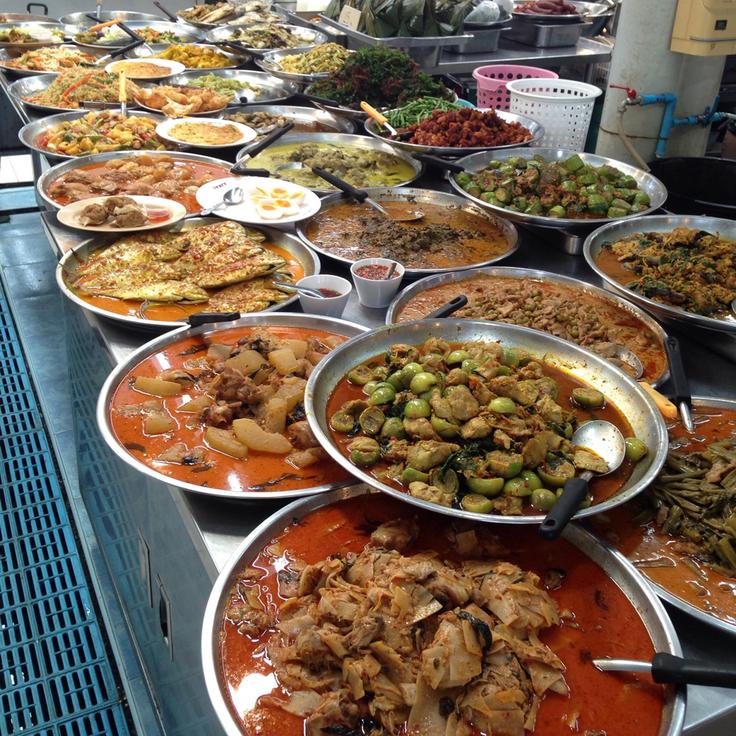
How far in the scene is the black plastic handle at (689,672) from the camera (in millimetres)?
1207

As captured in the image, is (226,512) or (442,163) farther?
(442,163)

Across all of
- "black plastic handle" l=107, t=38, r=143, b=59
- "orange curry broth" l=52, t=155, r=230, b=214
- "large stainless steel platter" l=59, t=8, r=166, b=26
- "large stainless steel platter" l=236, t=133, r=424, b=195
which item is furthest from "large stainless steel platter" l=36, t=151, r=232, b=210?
"large stainless steel platter" l=59, t=8, r=166, b=26

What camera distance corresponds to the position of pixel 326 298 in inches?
94.8

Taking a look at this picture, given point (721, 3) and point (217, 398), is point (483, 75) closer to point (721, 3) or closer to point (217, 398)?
point (721, 3)

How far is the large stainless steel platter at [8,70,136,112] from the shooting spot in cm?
441

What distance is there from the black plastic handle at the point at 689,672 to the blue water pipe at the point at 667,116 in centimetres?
326

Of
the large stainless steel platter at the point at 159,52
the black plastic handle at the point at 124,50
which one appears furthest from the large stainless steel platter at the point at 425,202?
the black plastic handle at the point at 124,50

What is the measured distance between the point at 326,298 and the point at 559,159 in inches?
70.8

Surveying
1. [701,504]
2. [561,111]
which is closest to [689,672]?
[701,504]

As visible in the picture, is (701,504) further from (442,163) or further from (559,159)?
(559,159)

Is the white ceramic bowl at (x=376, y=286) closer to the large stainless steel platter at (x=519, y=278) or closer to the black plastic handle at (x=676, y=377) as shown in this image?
the large stainless steel platter at (x=519, y=278)

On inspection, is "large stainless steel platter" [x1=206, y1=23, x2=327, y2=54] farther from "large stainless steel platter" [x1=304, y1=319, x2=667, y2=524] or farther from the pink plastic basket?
"large stainless steel platter" [x1=304, y1=319, x2=667, y2=524]

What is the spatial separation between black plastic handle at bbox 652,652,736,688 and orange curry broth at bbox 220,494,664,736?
0.07 metres

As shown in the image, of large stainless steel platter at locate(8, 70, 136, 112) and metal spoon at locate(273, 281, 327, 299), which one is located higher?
large stainless steel platter at locate(8, 70, 136, 112)
